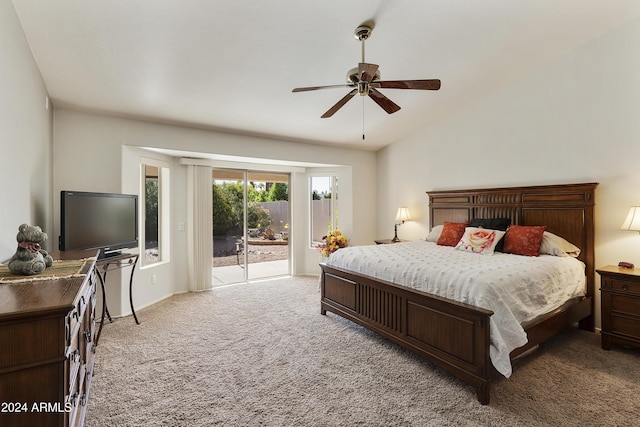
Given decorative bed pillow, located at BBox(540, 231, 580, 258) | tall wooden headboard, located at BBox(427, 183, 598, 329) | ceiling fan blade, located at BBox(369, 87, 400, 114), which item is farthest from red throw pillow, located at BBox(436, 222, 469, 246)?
ceiling fan blade, located at BBox(369, 87, 400, 114)

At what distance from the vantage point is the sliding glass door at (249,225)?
5273 millimetres

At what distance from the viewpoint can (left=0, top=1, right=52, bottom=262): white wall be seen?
75.3 inches

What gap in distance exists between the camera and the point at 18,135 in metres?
2.19

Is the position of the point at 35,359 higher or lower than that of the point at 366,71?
lower

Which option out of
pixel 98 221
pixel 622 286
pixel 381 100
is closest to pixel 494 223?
pixel 622 286

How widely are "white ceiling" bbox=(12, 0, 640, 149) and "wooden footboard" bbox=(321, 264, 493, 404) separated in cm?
235

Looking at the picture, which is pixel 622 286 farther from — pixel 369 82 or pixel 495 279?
pixel 369 82

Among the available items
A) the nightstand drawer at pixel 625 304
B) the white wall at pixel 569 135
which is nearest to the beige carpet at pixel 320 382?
the nightstand drawer at pixel 625 304

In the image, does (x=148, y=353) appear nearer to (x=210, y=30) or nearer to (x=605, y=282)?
(x=210, y=30)

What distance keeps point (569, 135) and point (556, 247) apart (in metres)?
1.38

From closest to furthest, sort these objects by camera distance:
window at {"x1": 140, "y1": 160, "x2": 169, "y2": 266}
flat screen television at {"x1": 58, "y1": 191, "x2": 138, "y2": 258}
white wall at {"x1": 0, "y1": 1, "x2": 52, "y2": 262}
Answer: white wall at {"x1": 0, "y1": 1, "x2": 52, "y2": 262} < flat screen television at {"x1": 58, "y1": 191, "x2": 138, "y2": 258} < window at {"x1": 140, "y1": 160, "x2": 169, "y2": 266}

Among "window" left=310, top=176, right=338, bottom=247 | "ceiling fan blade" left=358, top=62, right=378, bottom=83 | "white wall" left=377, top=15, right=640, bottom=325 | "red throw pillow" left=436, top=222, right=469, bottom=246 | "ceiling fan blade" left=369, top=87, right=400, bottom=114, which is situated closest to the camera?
"ceiling fan blade" left=358, top=62, right=378, bottom=83

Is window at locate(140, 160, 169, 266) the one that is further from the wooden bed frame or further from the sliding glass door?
the wooden bed frame

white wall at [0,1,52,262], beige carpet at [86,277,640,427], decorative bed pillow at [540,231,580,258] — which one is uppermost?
white wall at [0,1,52,262]
